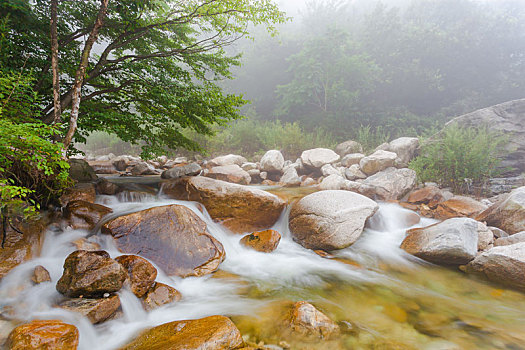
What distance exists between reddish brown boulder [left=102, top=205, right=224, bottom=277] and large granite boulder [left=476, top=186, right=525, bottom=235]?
212 inches

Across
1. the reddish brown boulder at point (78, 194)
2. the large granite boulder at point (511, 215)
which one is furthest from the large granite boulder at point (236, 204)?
the large granite boulder at point (511, 215)

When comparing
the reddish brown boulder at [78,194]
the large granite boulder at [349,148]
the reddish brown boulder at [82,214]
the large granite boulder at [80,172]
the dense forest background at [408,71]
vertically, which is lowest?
the reddish brown boulder at [82,214]

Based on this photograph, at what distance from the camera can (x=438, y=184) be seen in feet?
22.8

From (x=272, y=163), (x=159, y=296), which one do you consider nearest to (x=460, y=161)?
(x=272, y=163)

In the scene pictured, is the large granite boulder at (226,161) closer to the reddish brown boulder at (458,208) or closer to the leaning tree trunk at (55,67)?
the leaning tree trunk at (55,67)

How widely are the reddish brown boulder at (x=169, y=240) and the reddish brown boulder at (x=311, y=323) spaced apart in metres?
1.53

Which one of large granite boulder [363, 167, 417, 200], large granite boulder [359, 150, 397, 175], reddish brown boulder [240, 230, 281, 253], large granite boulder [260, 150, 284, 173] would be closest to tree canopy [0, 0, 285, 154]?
reddish brown boulder [240, 230, 281, 253]

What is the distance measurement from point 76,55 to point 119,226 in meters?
3.42

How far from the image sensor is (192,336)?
6.12 feet

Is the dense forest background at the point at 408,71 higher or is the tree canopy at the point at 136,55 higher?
the dense forest background at the point at 408,71

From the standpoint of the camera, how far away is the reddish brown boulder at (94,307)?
2.11m

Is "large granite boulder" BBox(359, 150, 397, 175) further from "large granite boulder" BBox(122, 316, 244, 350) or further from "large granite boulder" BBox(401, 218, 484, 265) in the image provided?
"large granite boulder" BBox(122, 316, 244, 350)

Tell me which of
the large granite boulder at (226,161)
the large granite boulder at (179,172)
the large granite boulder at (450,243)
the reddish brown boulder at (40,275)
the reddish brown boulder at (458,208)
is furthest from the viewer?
the large granite boulder at (226,161)

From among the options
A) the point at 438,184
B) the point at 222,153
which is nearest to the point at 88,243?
the point at 438,184
